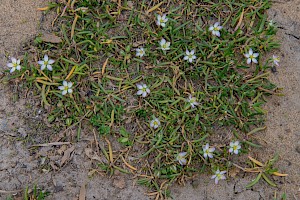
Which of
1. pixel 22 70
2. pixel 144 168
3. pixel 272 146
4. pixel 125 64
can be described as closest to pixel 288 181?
pixel 272 146

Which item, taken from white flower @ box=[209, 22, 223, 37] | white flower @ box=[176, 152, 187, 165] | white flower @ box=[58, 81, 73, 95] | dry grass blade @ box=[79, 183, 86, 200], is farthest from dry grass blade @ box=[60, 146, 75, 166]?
white flower @ box=[209, 22, 223, 37]

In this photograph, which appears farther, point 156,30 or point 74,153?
point 156,30

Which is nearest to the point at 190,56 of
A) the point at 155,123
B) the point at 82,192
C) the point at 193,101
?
the point at 193,101

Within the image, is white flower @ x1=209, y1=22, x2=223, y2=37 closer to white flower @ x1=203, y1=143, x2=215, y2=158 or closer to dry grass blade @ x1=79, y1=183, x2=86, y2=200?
white flower @ x1=203, y1=143, x2=215, y2=158

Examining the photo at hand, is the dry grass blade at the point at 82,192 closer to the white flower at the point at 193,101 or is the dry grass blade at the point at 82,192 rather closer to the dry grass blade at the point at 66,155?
the dry grass blade at the point at 66,155

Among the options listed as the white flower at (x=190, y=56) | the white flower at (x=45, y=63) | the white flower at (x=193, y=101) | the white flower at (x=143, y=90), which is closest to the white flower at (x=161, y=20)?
the white flower at (x=190, y=56)

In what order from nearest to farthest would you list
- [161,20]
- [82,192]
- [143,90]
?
[82,192] → [143,90] → [161,20]

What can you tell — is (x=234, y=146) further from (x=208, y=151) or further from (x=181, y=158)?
(x=181, y=158)

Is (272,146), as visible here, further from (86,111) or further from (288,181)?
(86,111)
